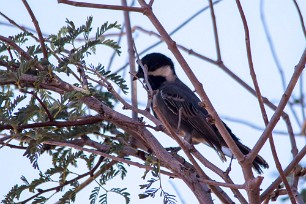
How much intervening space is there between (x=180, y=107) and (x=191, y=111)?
0.28 metres

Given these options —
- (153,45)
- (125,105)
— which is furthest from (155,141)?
(153,45)

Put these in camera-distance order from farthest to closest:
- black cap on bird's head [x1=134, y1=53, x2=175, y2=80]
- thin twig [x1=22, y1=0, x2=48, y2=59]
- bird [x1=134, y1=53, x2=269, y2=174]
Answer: black cap on bird's head [x1=134, y1=53, x2=175, y2=80]
bird [x1=134, y1=53, x2=269, y2=174]
thin twig [x1=22, y1=0, x2=48, y2=59]

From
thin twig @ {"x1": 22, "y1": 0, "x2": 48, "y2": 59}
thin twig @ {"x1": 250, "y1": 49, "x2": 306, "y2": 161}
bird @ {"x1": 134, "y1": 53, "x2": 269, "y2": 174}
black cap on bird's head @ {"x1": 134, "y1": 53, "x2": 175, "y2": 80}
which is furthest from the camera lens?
black cap on bird's head @ {"x1": 134, "y1": 53, "x2": 175, "y2": 80}

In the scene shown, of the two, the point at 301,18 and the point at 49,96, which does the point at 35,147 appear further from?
the point at 301,18

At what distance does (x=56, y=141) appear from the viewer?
3109 mm

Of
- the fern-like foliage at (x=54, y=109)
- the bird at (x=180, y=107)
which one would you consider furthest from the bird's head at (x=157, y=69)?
the fern-like foliage at (x=54, y=109)

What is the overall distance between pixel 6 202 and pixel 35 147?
329mm

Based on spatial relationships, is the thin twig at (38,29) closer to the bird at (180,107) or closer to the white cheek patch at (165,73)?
the bird at (180,107)

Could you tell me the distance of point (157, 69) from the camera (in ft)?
20.6

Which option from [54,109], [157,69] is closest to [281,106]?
[54,109]

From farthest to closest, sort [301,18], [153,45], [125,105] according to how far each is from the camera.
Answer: [153,45], [301,18], [125,105]

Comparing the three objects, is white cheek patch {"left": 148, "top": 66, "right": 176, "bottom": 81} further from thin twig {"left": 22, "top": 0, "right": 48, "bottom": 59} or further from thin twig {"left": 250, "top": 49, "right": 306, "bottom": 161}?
thin twig {"left": 250, "top": 49, "right": 306, "bottom": 161}

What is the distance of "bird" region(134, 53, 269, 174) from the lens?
502 cm

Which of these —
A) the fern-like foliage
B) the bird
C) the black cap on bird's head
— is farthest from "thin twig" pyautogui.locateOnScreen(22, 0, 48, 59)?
the black cap on bird's head
